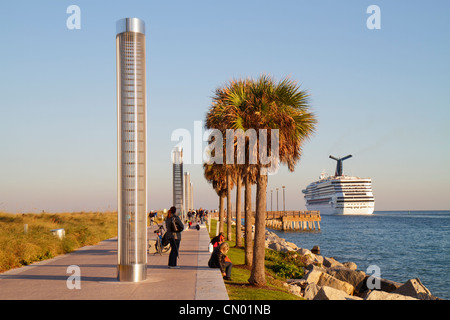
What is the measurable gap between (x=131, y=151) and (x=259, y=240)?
4.61 m

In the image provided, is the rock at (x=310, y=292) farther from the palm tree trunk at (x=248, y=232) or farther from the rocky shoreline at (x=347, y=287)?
the palm tree trunk at (x=248, y=232)

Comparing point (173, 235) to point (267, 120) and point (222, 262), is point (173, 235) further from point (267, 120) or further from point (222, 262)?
point (267, 120)

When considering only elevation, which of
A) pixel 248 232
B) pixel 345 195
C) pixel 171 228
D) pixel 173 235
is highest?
pixel 171 228

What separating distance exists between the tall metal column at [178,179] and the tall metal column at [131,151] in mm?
25304

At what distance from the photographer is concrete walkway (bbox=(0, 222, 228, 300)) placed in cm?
918

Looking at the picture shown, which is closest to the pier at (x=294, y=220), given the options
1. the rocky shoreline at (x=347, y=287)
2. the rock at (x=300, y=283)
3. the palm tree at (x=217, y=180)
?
the palm tree at (x=217, y=180)

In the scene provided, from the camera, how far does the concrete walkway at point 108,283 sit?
9180 mm

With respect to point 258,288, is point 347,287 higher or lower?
lower

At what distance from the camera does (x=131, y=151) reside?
10859 millimetres

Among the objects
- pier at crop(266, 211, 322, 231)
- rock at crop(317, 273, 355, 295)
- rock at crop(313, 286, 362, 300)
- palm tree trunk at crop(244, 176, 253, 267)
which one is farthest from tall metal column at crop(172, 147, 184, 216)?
pier at crop(266, 211, 322, 231)

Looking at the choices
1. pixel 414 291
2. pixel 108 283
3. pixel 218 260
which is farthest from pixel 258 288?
pixel 414 291

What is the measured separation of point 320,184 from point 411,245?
305ft

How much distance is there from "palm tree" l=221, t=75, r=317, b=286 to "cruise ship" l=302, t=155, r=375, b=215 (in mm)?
127140
